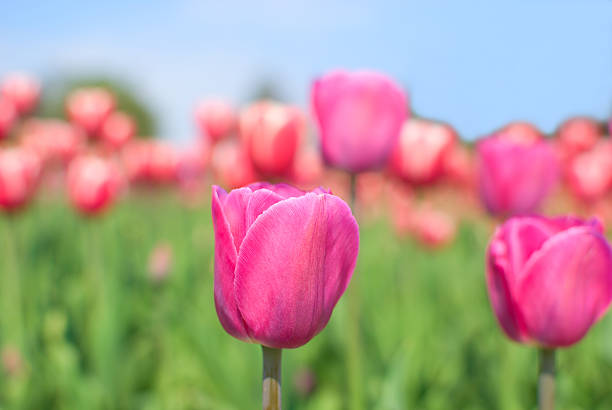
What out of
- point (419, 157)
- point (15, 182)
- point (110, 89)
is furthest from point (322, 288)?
point (110, 89)

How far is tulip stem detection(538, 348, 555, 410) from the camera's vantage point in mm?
770

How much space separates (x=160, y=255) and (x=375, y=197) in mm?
4282

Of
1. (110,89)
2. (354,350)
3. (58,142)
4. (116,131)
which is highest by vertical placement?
(110,89)

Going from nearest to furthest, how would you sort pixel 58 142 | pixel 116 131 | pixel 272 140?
1. pixel 272 140
2. pixel 58 142
3. pixel 116 131

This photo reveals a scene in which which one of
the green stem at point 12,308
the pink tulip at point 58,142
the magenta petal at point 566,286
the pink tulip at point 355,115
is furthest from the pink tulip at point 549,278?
the pink tulip at point 58,142

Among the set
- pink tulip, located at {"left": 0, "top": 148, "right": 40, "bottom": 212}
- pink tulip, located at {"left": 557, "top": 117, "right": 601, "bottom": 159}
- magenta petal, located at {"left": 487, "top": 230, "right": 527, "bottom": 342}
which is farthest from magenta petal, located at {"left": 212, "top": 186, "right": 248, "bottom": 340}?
pink tulip, located at {"left": 557, "top": 117, "right": 601, "bottom": 159}

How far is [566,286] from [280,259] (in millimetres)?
404

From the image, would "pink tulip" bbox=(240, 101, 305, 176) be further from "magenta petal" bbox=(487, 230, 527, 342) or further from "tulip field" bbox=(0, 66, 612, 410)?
"magenta petal" bbox=(487, 230, 527, 342)

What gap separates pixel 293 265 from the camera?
0.60 meters

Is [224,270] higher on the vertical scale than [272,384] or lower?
higher

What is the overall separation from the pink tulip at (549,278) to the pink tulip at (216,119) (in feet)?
11.7

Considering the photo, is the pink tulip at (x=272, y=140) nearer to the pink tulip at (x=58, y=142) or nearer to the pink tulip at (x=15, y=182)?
the pink tulip at (x=15, y=182)

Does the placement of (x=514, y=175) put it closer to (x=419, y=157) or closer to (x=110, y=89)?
(x=419, y=157)

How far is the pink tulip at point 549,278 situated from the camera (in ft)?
2.47
